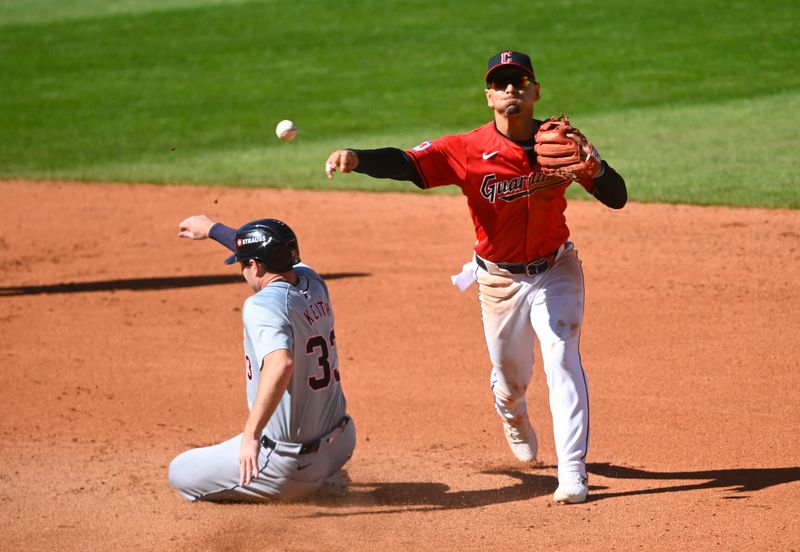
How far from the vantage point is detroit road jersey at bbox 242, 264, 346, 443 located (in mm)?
4973

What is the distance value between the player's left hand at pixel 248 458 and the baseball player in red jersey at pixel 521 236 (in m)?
1.36

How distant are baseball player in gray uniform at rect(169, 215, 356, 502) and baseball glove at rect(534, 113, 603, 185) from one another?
3.95ft

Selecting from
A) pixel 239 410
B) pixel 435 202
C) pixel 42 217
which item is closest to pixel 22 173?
pixel 42 217

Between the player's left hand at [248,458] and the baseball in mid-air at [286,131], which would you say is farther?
the baseball in mid-air at [286,131]

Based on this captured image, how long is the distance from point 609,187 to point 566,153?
32cm

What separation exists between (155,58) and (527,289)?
1761 cm

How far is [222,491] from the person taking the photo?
5320mm

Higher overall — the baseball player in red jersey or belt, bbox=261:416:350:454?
the baseball player in red jersey

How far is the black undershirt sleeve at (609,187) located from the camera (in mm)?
5234

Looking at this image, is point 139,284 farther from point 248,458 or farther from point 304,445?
point 248,458

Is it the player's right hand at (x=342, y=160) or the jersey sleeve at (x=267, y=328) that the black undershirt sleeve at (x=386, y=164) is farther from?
the jersey sleeve at (x=267, y=328)

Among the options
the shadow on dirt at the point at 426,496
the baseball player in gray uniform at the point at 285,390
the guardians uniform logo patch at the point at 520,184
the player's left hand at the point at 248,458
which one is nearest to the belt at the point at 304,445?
the baseball player in gray uniform at the point at 285,390

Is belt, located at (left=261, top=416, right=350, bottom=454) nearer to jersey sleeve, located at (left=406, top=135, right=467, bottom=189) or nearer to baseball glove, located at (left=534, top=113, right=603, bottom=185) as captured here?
jersey sleeve, located at (left=406, top=135, right=467, bottom=189)

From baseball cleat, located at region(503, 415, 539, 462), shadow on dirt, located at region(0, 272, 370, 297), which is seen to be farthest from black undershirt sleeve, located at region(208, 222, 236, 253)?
shadow on dirt, located at region(0, 272, 370, 297)
